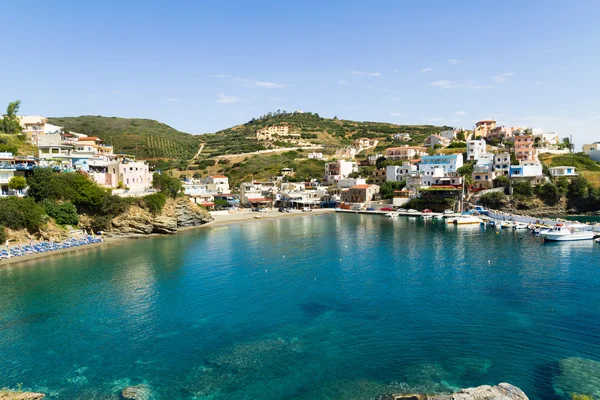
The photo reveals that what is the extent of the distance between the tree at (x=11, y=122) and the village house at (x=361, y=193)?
65968 mm

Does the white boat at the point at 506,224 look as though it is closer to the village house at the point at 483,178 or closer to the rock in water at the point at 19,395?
the village house at the point at 483,178

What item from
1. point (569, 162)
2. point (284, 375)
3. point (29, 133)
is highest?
point (29, 133)

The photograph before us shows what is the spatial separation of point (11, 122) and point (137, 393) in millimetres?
71517

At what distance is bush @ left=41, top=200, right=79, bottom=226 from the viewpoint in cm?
4519

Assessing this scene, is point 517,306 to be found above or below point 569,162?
below

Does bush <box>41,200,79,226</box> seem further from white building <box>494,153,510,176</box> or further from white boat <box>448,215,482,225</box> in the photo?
white building <box>494,153,510,176</box>

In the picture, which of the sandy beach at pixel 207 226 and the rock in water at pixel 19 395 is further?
the sandy beach at pixel 207 226

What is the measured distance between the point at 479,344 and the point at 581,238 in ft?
116

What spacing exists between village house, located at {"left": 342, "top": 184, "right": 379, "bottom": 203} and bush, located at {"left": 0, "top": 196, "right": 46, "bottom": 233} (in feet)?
198

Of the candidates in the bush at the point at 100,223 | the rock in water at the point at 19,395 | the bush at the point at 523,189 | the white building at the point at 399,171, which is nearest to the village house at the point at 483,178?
the bush at the point at 523,189

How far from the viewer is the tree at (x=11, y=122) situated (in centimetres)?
6594

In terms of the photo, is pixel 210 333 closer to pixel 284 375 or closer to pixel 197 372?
pixel 197 372

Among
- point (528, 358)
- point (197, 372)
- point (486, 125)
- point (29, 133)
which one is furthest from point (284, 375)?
point (486, 125)

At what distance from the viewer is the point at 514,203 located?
2805 inches
